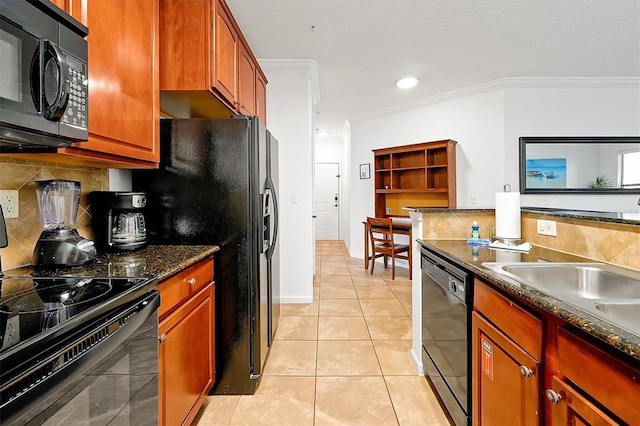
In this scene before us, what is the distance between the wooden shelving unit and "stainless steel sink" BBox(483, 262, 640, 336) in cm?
307

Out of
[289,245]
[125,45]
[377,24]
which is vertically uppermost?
[377,24]

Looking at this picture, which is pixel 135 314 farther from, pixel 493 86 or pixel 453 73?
pixel 493 86

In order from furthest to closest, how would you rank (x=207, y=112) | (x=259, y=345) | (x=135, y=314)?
(x=207, y=112), (x=259, y=345), (x=135, y=314)

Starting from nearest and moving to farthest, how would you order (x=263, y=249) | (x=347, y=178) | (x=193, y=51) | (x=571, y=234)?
(x=571, y=234) < (x=193, y=51) < (x=263, y=249) < (x=347, y=178)

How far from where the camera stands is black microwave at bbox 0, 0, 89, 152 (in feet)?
2.61

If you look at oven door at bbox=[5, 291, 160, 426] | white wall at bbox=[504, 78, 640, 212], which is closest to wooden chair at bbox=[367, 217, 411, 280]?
white wall at bbox=[504, 78, 640, 212]

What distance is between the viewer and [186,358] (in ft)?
4.56

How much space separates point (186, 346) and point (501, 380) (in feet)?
4.30

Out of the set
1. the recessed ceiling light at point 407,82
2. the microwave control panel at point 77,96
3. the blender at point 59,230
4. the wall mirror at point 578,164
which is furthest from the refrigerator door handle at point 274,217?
the wall mirror at point 578,164

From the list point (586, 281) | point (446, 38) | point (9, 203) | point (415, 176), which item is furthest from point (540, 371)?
point (415, 176)

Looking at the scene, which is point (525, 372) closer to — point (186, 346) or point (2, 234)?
point (186, 346)

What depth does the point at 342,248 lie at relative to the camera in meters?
6.70

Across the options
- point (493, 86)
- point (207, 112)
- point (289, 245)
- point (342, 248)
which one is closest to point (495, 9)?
point (493, 86)

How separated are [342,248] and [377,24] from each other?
478cm
